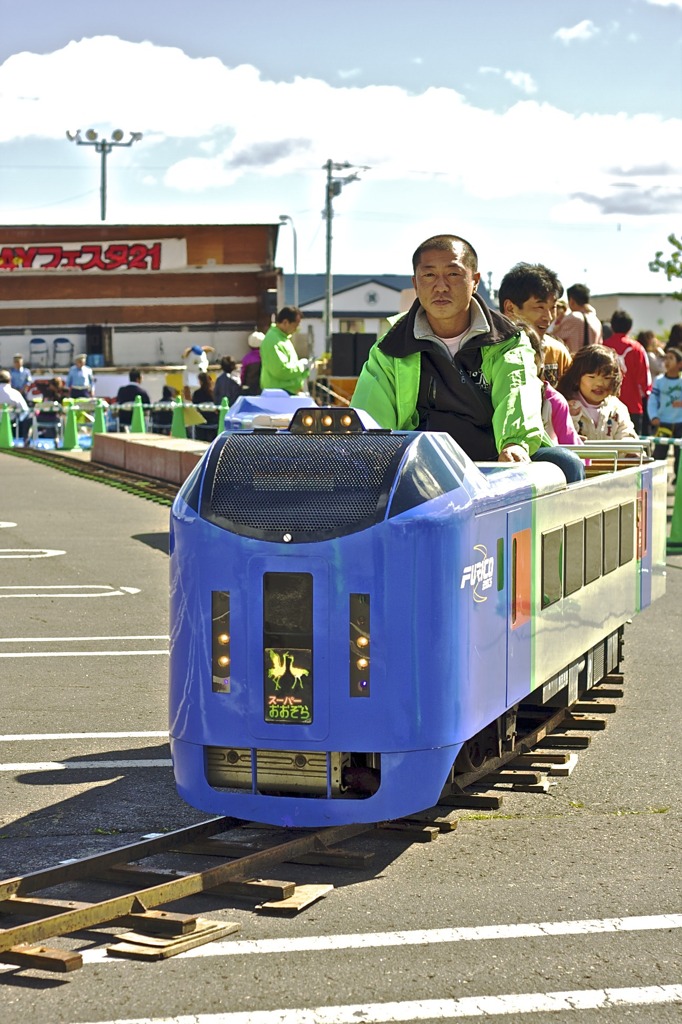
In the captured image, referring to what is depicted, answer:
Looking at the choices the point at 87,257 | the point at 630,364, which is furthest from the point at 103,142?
the point at 630,364

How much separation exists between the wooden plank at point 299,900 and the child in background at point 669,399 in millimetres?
14567

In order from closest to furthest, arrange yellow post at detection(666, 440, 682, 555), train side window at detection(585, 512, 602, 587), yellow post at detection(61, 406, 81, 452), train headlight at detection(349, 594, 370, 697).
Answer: train headlight at detection(349, 594, 370, 697)
train side window at detection(585, 512, 602, 587)
yellow post at detection(666, 440, 682, 555)
yellow post at detection(61, 406, 81, 452)

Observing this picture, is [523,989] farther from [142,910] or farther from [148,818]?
[148,818]

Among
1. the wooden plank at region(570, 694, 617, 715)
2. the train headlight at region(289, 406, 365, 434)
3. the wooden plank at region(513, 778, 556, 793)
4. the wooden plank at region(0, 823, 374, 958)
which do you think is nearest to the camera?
the wooden plank at region(0, 823, 374, 958)

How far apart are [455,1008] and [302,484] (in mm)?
1922

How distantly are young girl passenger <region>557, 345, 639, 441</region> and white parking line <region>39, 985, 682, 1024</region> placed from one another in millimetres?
5960

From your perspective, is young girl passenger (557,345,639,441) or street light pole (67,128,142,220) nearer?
young girl passenger (557,345,639,441)

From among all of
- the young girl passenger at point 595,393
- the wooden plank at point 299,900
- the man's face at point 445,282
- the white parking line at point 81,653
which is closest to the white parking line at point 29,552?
the white parking line at point 81,653

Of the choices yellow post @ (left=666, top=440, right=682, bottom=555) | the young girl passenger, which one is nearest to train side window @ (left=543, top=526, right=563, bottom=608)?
the young girl passenger

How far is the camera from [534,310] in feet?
30.6

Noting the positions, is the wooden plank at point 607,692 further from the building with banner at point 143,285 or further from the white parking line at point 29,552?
the building with banner at point 143,285

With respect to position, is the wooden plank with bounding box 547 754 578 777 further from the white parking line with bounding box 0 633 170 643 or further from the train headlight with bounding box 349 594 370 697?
the white parking line with bounding box 0 633 170 643

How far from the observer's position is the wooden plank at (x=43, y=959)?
452cm

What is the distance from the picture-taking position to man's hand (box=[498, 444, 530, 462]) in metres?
6.78
